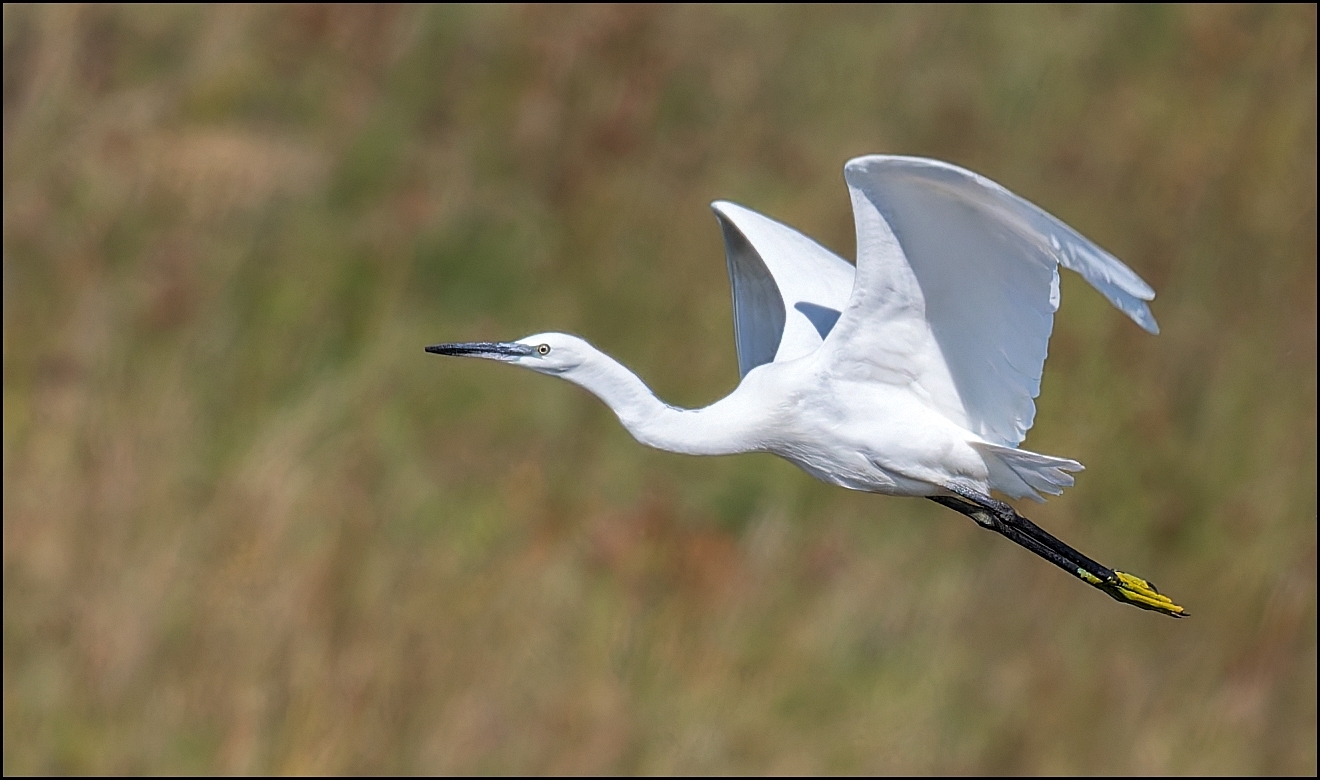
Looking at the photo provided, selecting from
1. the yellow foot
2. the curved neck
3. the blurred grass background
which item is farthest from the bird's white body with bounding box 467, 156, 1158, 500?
the blurred grass background

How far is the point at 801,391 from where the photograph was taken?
5.67 m

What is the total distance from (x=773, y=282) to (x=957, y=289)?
0.96 metres

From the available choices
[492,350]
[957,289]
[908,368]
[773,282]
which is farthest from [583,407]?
[957,289]

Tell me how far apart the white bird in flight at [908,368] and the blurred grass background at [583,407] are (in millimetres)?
3544

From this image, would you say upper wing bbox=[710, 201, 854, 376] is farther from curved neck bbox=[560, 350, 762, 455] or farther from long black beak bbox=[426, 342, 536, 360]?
long black beak bbox=[426, 342, 536, 360]

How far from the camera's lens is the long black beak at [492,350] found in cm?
548

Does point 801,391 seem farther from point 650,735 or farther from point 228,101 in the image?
point 228,101

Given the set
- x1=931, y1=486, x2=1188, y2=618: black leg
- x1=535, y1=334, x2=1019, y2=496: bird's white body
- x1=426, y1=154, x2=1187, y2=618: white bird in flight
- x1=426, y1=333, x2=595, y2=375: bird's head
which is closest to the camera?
x1=426, y1=154, x2=1187, y2=618: white bird in flight

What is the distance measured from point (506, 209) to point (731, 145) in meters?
1.37

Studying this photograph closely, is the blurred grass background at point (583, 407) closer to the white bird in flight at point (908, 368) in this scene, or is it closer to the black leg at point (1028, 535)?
the black leg at point (1028, 535)

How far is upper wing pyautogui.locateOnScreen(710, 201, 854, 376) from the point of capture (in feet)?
20.3

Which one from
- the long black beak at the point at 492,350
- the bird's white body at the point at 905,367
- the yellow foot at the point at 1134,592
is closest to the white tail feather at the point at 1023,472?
the bird's white body at the point at 905,367

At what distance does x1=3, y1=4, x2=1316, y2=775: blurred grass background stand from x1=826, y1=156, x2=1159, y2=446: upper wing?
3731 mm

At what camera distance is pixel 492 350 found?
552cm
